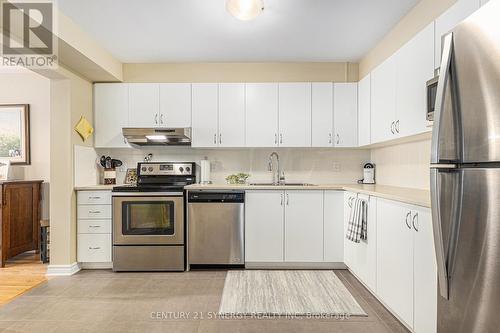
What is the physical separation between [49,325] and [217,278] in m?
1.46

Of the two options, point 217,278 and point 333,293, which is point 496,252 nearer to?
point 333,293

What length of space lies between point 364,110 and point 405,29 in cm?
99

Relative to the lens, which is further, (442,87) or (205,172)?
(205,172)

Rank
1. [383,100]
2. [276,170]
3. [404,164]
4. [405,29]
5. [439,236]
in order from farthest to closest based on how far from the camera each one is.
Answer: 1. [276,170]
2. [404,164]
3. [383,100]
4. [405,29]
5. [439,236]

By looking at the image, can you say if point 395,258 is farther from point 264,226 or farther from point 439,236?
point 264,226

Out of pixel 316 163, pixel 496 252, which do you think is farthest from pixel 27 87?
pixel 496 252

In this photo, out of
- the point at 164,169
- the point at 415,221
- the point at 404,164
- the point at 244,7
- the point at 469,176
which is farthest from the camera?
the point at 164,169

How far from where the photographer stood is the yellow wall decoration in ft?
11.6

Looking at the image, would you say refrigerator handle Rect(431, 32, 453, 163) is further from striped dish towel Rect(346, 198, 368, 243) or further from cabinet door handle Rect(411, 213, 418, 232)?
striped dish towel Rect(346, 198, 368, 243)

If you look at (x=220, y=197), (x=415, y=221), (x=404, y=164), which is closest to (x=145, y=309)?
(x=220, y=197)

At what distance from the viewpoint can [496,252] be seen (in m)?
0.98

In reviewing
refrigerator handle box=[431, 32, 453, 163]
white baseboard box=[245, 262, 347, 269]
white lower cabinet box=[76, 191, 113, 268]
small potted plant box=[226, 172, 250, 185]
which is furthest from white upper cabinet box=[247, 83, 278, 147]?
refrigerator handle box=[431, 32, 453, 163]

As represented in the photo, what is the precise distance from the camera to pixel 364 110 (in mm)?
3551

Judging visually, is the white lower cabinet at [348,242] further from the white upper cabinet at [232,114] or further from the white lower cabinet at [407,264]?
the white upper cabinet at [232,114]
